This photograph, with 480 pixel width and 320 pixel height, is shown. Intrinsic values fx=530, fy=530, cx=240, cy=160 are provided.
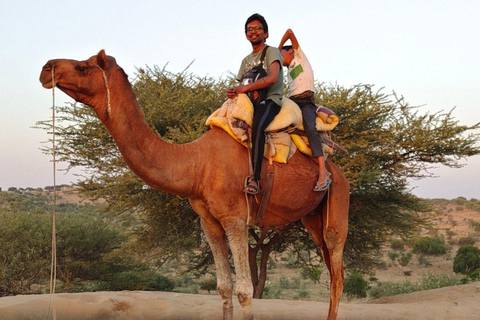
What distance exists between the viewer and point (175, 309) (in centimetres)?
836

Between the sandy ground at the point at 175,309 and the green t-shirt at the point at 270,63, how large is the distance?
3.62 m

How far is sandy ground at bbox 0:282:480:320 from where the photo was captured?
7.73 meters

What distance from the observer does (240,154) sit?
554cm

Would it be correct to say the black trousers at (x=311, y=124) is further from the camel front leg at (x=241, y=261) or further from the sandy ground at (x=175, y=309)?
the sandy ground at (x=175, y=309)

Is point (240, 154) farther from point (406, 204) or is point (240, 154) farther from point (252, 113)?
point (406, 204)

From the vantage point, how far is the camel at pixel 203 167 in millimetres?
5004

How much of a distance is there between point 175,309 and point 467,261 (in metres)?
18.0

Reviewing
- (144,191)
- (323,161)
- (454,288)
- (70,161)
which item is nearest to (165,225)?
(144,191)

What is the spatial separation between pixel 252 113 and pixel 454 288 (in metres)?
8.95

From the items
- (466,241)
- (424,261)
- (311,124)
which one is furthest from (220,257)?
(466,241)

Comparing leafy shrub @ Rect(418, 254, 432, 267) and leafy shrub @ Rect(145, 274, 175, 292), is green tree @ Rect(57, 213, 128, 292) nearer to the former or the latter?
leafy shrub @ Rect(145, 274, 175, 292)

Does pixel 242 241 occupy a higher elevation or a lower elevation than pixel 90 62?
lower

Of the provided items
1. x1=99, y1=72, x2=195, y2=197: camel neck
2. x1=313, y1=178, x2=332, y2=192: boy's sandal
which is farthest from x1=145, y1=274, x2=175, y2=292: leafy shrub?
x1=99, y1=72, x2=195, y2=197: camel neck

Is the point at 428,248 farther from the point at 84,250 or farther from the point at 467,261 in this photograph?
the point at 84,250
